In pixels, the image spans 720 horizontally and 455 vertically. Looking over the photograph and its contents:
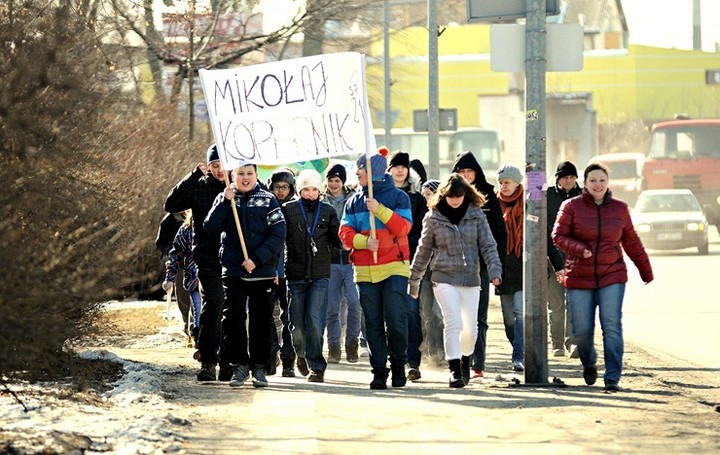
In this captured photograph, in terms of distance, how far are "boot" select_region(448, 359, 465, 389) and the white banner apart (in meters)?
1.79

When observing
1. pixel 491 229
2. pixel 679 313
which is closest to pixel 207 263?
pixel 491 229

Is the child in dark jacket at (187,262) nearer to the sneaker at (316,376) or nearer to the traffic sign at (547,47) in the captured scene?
the sneaker at (316,376)

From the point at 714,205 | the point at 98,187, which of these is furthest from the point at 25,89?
the point at 714,205

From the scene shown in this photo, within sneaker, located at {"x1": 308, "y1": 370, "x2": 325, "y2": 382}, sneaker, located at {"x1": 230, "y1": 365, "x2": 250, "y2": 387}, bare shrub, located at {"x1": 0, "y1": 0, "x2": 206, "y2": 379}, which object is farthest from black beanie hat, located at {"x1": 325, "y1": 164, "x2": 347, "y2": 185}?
bare shrub, located at {"x1": 0, "y1": 0, "x2": 206, "y2": 379}

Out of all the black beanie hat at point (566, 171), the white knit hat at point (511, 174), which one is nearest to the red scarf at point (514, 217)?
the white knit hat at point (511, 174)

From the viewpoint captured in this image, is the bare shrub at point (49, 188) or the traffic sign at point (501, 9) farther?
A: the traffic sign at point (501, 9)

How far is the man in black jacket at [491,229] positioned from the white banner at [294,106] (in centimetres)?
92

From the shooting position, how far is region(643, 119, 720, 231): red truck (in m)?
44.3

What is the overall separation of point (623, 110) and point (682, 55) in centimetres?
375

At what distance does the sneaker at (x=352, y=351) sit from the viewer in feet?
50.2

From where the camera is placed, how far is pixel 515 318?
13.6 meters

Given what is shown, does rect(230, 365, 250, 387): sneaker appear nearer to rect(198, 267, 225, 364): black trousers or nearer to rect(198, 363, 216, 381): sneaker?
rect(198, 363, 216, 381): sneaker

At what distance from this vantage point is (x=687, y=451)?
8836 millimetres

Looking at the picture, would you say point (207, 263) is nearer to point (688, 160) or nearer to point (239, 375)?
point (239, 375)
